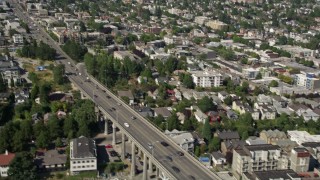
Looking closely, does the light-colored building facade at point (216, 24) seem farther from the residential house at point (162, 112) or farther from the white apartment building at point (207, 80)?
the residential house at point (162, 112)

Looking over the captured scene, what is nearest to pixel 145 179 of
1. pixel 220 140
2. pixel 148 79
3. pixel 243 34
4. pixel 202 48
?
pixel 220 140

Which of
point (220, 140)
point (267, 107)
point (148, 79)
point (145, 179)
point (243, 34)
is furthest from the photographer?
point (243, 34)

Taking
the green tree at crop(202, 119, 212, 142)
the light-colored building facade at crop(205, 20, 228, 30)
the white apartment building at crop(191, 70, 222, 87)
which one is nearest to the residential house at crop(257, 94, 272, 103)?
the white apartment building at crop(191, 70, 222, 87)

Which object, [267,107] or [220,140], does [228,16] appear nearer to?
[267,107]

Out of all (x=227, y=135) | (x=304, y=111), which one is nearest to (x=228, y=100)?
(x=304, y=111)

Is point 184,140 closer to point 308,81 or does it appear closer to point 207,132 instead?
point 207,132

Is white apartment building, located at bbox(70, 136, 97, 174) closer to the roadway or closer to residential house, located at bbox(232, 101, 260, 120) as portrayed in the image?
the roadway

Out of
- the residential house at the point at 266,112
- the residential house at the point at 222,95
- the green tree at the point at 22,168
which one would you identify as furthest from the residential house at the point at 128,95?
the green tree at the point at 22,168
